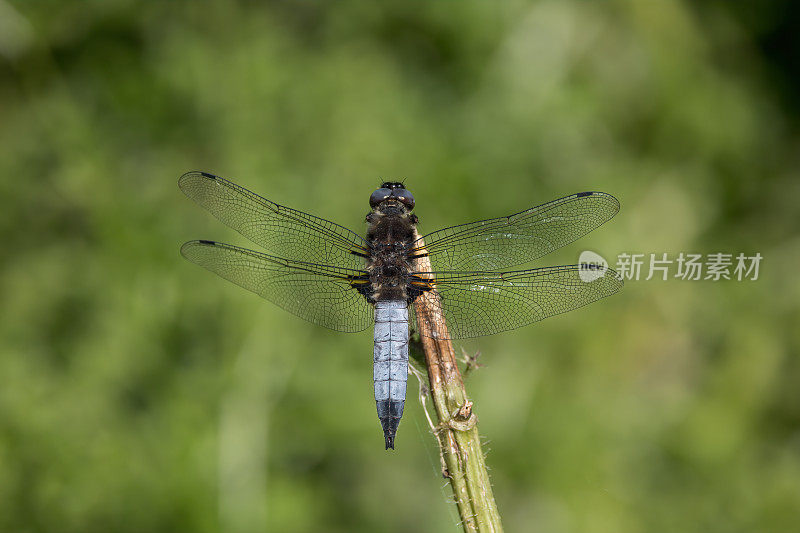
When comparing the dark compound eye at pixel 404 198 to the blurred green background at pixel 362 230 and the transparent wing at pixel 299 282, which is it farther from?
the blurred green background at pixel 362 230

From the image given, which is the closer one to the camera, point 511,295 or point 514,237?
point 511,295

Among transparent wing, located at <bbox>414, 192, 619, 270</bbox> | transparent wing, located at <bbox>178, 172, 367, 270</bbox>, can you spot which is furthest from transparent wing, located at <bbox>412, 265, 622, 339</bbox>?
transparent wing, located at <bbox>178, 172, 367, 270</bbox>

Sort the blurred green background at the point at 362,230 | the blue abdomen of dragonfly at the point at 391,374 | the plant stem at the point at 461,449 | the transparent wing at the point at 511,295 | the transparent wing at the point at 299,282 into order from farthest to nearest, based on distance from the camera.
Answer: the blurred green background at the point at 362,230 → the transparent wing at the point at 299,282 → the transparent wing at the point at 511,295 → the blue abdomen of dragonfly at the point at 391,374 → the plant stem at the point at 461,449

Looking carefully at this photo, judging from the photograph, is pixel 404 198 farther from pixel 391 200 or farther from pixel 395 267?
pixel 395 267

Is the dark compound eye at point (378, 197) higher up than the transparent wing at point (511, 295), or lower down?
higher up

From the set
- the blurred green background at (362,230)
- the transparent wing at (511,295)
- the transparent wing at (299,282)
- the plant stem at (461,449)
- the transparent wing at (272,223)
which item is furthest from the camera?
the blurred green background at (362,230)

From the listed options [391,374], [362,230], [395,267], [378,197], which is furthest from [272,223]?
[362,230]

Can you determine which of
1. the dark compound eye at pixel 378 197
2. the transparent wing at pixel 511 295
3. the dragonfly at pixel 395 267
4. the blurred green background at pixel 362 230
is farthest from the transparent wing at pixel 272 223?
the blurred green background at pixel 362 230
